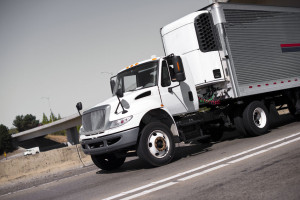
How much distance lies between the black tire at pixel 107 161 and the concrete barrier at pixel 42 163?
3.23 metres

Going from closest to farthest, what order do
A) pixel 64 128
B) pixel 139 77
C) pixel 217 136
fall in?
pixel 139 77 → pixel 217 136 → pixel 64 128

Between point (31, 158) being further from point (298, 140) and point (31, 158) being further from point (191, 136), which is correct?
point (298, 140)

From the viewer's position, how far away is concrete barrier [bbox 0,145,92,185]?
40.3ft

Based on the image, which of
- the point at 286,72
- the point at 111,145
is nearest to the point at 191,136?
the point at 111,145

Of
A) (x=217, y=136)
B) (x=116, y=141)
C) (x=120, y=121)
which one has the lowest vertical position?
(x=217, y=136)

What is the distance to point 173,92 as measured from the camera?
908 cm

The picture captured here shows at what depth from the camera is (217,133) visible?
1173cm

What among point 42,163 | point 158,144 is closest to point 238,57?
point 158,144

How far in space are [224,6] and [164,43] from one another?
213cm

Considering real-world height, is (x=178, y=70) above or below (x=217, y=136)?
above

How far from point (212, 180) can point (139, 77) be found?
419 centimetres

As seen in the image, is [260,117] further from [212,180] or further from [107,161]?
[212,180]

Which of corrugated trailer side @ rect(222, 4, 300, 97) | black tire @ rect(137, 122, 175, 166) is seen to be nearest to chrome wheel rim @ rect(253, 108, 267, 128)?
corrugated trailer side @ rect(222, 4, 300, 97)

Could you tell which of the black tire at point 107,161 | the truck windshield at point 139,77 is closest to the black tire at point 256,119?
the truck windshield at point 139,77
